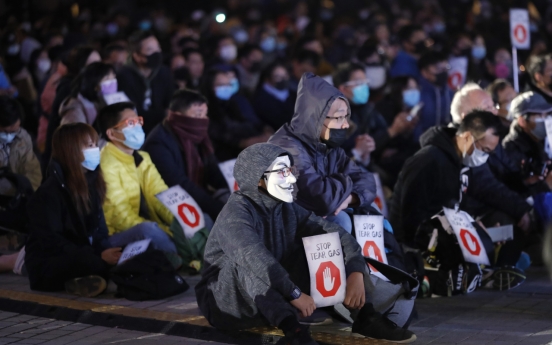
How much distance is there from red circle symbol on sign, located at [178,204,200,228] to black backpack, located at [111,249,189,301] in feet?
3.44

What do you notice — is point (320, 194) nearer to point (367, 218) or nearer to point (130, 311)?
point (367, 218)

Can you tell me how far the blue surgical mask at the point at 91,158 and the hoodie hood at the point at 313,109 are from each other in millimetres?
1610

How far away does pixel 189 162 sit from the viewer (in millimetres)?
9922

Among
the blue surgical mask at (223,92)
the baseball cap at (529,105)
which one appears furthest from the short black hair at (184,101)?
the baseball cap at (529,105)

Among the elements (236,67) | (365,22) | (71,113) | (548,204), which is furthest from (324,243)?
(365,22)

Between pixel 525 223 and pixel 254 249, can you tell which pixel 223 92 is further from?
pixel 254 249

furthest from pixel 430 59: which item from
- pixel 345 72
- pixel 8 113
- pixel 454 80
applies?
pixel 8 113

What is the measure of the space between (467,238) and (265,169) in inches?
100

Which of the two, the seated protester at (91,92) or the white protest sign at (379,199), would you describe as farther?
the seated protester at (91,92)

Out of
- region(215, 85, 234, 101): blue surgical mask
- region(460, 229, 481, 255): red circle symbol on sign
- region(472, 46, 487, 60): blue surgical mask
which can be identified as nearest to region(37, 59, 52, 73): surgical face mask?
region(215, 85, 234, 101): blue surgical mask

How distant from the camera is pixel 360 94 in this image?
459 inches

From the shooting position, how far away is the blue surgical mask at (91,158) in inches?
314

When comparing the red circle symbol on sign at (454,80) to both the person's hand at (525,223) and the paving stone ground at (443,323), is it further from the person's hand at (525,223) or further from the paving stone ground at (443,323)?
the paving stone ground at (443,323)

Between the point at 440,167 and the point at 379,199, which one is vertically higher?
the point at 440,167
